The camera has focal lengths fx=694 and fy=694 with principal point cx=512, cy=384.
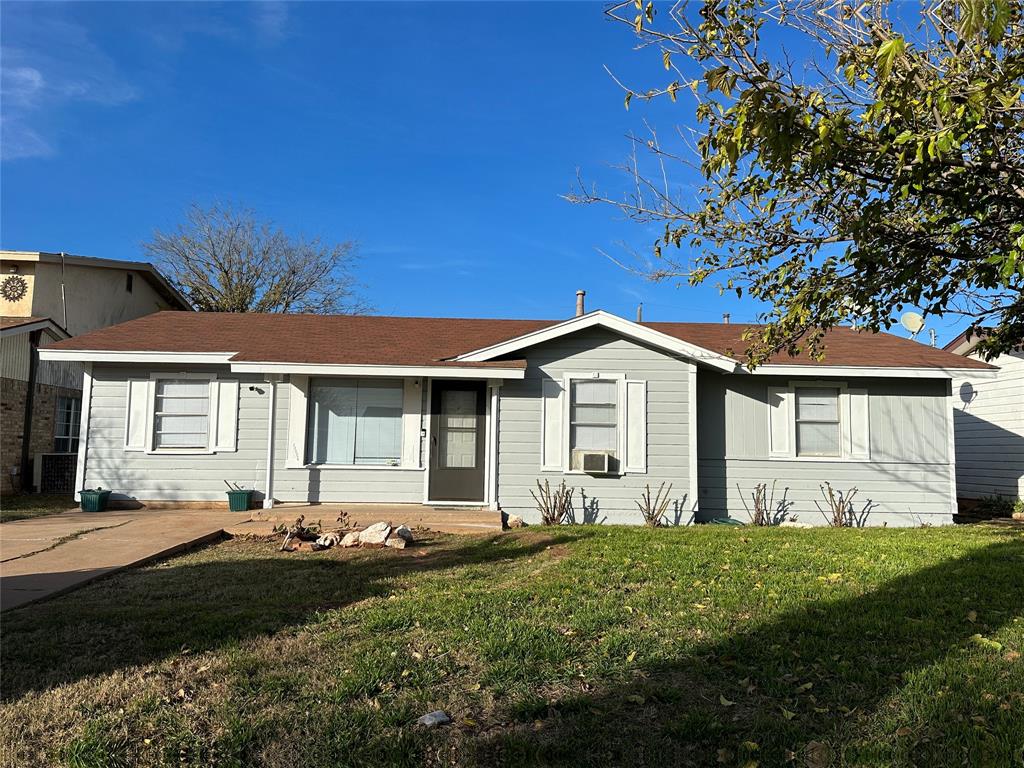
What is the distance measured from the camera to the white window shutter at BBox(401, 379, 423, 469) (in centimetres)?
1181

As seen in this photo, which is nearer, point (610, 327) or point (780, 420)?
point (610, 327)

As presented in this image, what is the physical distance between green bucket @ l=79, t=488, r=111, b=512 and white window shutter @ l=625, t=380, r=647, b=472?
28.4ft

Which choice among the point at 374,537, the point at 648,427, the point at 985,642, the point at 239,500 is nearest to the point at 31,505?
the point at 239,500

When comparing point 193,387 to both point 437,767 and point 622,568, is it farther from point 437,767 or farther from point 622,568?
point 437,767

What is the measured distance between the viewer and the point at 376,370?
36.4ft

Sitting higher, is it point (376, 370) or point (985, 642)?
point (376, 370)

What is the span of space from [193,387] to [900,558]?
10.9 metres

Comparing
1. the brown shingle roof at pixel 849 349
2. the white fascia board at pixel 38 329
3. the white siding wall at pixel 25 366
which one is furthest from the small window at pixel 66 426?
the brown shingle roof at pixel 849 349

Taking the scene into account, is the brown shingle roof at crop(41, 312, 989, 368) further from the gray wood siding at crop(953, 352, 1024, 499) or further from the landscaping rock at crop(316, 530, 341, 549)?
the landscaping rock at crop(316, 530, 341, 549)

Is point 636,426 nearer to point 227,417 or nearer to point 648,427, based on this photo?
point 648,427

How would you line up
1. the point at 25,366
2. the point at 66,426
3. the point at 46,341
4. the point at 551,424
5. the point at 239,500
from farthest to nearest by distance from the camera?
the point at 66,426, the point at 46,341, the point at 25,366, the point at 551,424, the point at 239,500

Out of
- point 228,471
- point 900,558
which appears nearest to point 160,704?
point 900,558

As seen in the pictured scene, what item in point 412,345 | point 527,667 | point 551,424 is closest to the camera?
point 527,667

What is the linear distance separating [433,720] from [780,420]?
10.2 metres
